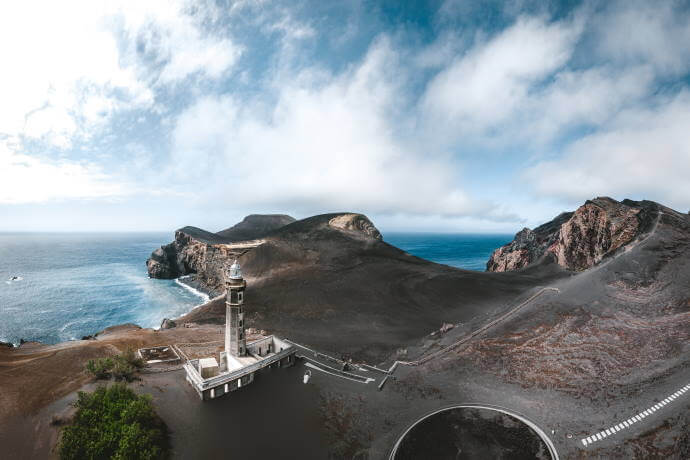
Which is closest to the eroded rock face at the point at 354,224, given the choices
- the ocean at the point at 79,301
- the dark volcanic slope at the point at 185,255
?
the dark volcanic slope at the point at 185,255

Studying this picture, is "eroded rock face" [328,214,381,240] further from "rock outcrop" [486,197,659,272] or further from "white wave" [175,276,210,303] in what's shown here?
"rock outcrop" [486,197,659,272]

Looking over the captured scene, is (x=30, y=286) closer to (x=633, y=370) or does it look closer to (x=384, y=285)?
(x=384, y=285)

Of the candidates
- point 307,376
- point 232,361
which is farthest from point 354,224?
point 232,361

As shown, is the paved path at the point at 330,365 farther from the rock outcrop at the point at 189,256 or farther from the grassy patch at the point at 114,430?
the rock outcrop at the point at 189,256

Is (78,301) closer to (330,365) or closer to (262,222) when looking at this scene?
(330,365)

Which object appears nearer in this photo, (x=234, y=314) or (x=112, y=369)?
(x=112, y=369)

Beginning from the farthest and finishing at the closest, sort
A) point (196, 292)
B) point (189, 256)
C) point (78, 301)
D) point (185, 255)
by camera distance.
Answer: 1. point (185, 255)
2. point (189, 256)
3. point (196, 292)
4. point (78, 301)
